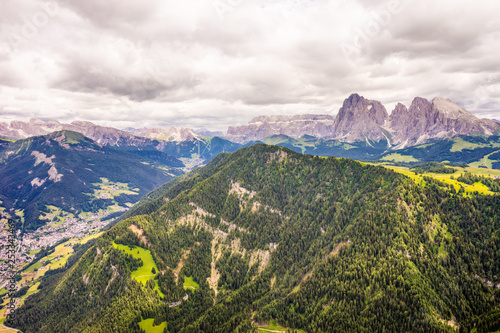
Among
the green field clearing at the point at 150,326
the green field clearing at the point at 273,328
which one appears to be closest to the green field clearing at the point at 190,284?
the green field clearing at the point at 150,326

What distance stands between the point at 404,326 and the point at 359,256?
45.7 meters

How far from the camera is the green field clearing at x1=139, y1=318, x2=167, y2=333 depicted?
15225 cm

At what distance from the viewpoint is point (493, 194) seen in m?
172

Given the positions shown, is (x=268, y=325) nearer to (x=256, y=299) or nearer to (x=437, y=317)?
(x=256, y=299)

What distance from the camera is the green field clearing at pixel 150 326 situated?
500 ft

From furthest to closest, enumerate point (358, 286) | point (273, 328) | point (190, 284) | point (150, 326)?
point (190, 284) → point (150, 326) → point (273, 328) → point (358, 286)

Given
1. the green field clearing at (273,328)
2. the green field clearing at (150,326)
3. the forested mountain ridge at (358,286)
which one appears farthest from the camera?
the green field clearing at (150,326)

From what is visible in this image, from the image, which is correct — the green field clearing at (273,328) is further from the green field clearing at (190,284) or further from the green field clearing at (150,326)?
the green field clearing at (190,284)

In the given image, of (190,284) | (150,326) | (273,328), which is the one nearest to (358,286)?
(273,328)

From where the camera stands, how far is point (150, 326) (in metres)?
154

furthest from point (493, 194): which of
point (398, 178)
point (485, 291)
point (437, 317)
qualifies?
point (437, 317)

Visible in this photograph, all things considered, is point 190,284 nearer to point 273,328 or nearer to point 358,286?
point 273,328

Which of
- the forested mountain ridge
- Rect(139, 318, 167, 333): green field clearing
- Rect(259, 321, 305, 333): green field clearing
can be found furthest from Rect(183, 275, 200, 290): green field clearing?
Rect(259, 321, 305, 333): green field clearing

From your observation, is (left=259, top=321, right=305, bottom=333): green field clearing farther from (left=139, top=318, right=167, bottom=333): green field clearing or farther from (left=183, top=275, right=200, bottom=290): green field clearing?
(left=183, top=275, right=200, bottom=290): green field clearing
